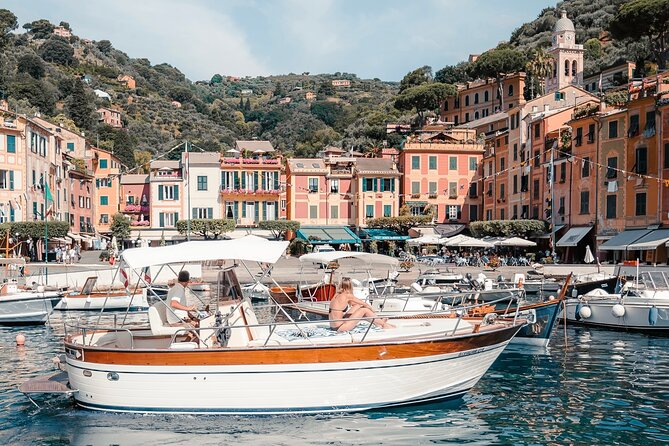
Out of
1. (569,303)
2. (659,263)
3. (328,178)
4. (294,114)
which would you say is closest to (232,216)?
(328,178)

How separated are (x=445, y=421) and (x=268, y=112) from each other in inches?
7388

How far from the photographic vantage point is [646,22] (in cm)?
7950

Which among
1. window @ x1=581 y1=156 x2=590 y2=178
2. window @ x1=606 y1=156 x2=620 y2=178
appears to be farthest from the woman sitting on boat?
window @ x1=581 y1=156 x2=590 y2=178

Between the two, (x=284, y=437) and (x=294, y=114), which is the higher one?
(x=294, y=114)

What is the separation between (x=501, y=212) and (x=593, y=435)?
56.5 m

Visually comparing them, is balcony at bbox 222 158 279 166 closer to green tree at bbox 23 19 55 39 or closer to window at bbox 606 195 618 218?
window at bbox 606 195 618 218

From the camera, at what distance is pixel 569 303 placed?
99.5 ft

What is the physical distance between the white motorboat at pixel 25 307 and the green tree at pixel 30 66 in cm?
11672

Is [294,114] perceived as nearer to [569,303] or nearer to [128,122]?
[128,122]

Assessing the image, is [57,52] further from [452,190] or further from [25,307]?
[25,307]

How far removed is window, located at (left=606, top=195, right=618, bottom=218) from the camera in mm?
52506

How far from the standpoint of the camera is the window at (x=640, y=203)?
163 ft

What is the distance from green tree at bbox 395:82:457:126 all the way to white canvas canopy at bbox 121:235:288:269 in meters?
98.2

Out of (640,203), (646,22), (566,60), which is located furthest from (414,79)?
(640,203)
